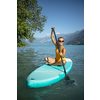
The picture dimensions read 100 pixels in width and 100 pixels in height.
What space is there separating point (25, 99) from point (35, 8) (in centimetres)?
1111

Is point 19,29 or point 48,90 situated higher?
point 19,29

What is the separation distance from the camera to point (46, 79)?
266 centimetres

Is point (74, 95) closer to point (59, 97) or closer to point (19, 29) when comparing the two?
point (59, 97)
